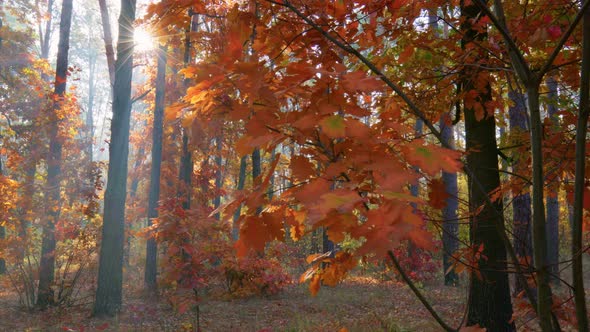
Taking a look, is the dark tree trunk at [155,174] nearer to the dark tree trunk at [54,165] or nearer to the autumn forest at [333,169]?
the autumn forest at [333,169]

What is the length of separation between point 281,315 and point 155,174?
7.03 metres

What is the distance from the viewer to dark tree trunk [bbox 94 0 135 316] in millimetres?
8289

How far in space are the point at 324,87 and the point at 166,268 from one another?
22.8ft

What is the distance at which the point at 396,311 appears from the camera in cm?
820

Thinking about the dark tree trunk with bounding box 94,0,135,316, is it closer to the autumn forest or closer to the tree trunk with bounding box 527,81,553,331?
the autumn forest

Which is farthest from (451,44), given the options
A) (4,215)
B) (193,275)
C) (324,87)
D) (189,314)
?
(4,215)

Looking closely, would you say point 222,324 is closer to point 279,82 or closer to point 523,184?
point 523,184

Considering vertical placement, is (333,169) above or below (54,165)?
below

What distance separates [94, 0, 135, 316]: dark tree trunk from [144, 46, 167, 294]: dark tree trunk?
10.7ft

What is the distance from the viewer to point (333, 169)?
112cm

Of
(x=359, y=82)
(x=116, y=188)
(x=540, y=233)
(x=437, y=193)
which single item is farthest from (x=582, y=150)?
(x=116, y=188)

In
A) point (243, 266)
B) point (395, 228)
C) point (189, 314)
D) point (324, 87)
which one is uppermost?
point (324, 87)

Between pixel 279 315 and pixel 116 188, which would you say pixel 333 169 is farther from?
pixel 116 188

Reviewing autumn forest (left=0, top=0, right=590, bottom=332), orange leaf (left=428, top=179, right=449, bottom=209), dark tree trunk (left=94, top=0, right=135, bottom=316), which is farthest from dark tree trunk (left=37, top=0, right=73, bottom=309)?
orange leaf (left=428, top=179, right=449, bottom=209)
